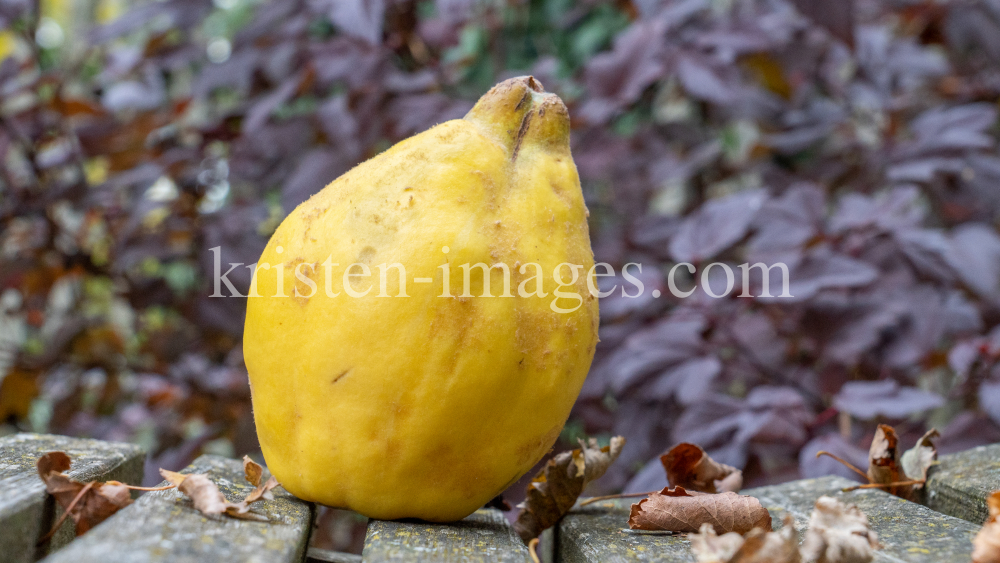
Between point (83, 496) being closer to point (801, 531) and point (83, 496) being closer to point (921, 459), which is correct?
point (801, 531)

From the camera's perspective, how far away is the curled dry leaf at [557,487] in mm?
680

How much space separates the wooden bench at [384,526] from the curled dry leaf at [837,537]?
0.25 ft

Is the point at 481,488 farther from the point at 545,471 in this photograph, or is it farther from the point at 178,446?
the point at 178,446

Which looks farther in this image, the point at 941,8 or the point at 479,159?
the point at 941,8

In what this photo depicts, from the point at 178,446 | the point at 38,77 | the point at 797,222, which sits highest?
the point at 38,77

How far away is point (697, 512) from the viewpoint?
0.61 meters

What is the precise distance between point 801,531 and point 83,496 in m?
0.57

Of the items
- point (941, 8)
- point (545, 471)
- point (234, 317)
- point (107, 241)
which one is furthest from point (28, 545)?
point (941, 8)

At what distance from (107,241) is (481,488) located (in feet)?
4.18

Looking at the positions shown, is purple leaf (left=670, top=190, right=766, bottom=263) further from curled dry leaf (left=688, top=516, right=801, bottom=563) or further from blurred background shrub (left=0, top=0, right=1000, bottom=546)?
curled dry leaf (left=688, top=516, right=801, bottom=563)

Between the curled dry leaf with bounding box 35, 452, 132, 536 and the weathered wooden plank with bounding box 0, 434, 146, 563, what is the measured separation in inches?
0.5

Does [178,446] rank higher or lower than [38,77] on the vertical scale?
lower

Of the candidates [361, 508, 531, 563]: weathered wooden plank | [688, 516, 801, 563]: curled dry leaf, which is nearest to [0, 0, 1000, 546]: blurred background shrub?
[361, 508, 531, 563]: weathered wooden plank

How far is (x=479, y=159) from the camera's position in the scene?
607 millimetres
